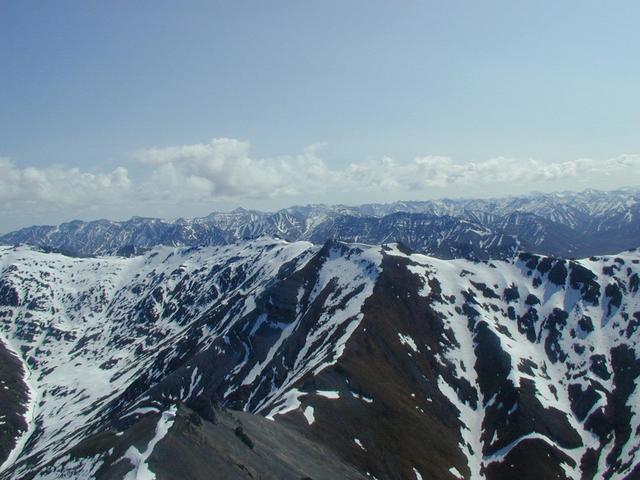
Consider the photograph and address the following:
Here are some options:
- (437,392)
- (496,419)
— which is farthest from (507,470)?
(437,392)

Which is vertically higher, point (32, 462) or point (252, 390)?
point (252, 390)

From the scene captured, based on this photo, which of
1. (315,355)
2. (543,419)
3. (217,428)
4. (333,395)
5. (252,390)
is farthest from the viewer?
(252,390)

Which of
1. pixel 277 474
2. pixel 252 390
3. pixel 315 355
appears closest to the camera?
pixel 277 474

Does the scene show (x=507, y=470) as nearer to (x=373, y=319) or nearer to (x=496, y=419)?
(x=496, y=419)

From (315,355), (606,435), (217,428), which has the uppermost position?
(217,428)

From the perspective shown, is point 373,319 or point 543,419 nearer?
point 543,419

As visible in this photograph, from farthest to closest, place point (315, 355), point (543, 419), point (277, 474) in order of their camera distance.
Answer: point (315, 355) → point (543, 419) → point (277, 474)

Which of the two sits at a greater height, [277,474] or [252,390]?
[277,474]

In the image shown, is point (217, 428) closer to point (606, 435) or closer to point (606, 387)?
point (606, 435)

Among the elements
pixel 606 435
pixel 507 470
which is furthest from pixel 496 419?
pixel 606 435
